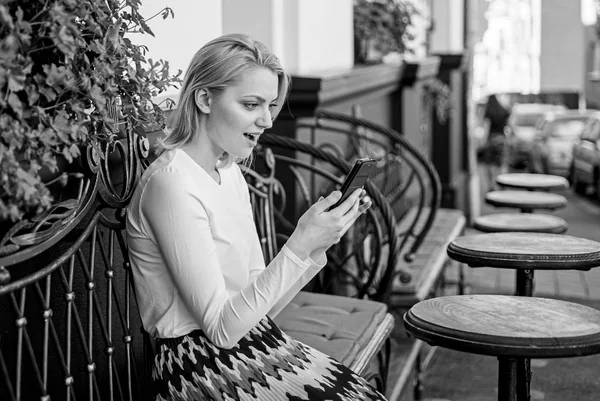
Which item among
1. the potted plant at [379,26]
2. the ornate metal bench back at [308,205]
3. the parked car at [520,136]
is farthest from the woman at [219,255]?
the parked car at [520,136]

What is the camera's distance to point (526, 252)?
3604 millimetres

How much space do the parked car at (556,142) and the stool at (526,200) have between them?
34.5ft

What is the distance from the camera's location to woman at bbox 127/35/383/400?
2.25 meters

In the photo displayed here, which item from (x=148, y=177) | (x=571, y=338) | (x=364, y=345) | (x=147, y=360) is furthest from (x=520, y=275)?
(x=148, y=177)

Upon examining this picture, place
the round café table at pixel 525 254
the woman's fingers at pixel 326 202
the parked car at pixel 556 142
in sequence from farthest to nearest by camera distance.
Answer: the parked car at pixel 556 142 → the round café table at pixel 525 254 → the woman's fingers at pixel 326 202

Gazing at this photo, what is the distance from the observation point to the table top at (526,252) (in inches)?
139

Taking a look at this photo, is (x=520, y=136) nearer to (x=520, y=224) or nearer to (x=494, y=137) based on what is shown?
(x=494, y=137)

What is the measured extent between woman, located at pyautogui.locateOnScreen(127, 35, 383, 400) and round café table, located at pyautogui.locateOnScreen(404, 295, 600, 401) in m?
0.27

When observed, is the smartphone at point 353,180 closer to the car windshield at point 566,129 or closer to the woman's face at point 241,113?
the woman's face at point 241,113

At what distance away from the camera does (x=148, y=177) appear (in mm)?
2336

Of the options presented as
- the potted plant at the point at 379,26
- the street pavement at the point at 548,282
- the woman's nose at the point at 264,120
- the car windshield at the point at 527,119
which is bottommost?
the street pavement at the point at 548,282

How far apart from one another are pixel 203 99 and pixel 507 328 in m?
0.99

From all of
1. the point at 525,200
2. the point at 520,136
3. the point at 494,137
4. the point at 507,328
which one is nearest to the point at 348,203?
the point at 507,328

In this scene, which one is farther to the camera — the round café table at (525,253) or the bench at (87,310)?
the round café table at (525,253)
